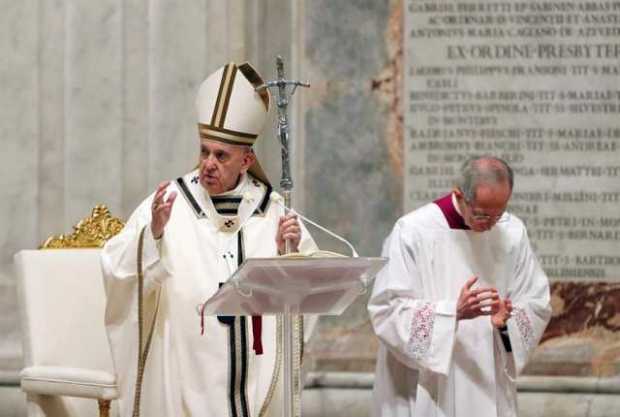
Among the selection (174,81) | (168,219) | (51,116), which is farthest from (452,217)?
(51,116)

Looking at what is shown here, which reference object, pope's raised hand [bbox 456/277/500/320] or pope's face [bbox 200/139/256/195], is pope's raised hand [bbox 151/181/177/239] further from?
pope's raised hand [bbox 456/277/500/320]

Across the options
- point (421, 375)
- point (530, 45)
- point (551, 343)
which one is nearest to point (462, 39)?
point (530, 45)

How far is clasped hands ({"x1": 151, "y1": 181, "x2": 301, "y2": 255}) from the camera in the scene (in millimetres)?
4879

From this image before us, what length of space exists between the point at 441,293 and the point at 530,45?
2.19 m

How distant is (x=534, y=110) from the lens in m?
7.60

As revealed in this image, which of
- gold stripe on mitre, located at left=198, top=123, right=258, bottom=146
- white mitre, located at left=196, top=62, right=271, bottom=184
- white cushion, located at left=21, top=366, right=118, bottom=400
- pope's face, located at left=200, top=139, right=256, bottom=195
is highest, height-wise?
white mitre, located at left=196, top=62, right=271, bottom=184

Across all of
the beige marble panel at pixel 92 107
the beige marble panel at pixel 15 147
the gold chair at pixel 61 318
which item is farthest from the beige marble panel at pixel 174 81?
the gold chair at pixel 61 318

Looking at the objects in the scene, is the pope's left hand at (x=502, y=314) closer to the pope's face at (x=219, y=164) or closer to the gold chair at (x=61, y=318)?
the pope's face at (x=219, y=164)

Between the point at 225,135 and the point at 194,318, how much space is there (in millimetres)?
730

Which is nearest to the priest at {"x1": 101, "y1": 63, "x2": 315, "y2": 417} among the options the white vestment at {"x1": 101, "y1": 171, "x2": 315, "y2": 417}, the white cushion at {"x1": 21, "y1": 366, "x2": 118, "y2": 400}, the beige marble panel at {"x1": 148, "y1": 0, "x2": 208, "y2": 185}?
the white vestment at {"x1": 101, "y1": 171, "x2": 315, "y2": 417}

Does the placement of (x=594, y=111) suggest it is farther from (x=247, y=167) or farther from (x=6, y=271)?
(x=6, y=271)

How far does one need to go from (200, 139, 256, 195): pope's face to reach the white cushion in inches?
38.4

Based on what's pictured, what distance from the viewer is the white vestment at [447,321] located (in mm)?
5750

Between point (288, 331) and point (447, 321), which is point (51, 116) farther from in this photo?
point (288, 331)
